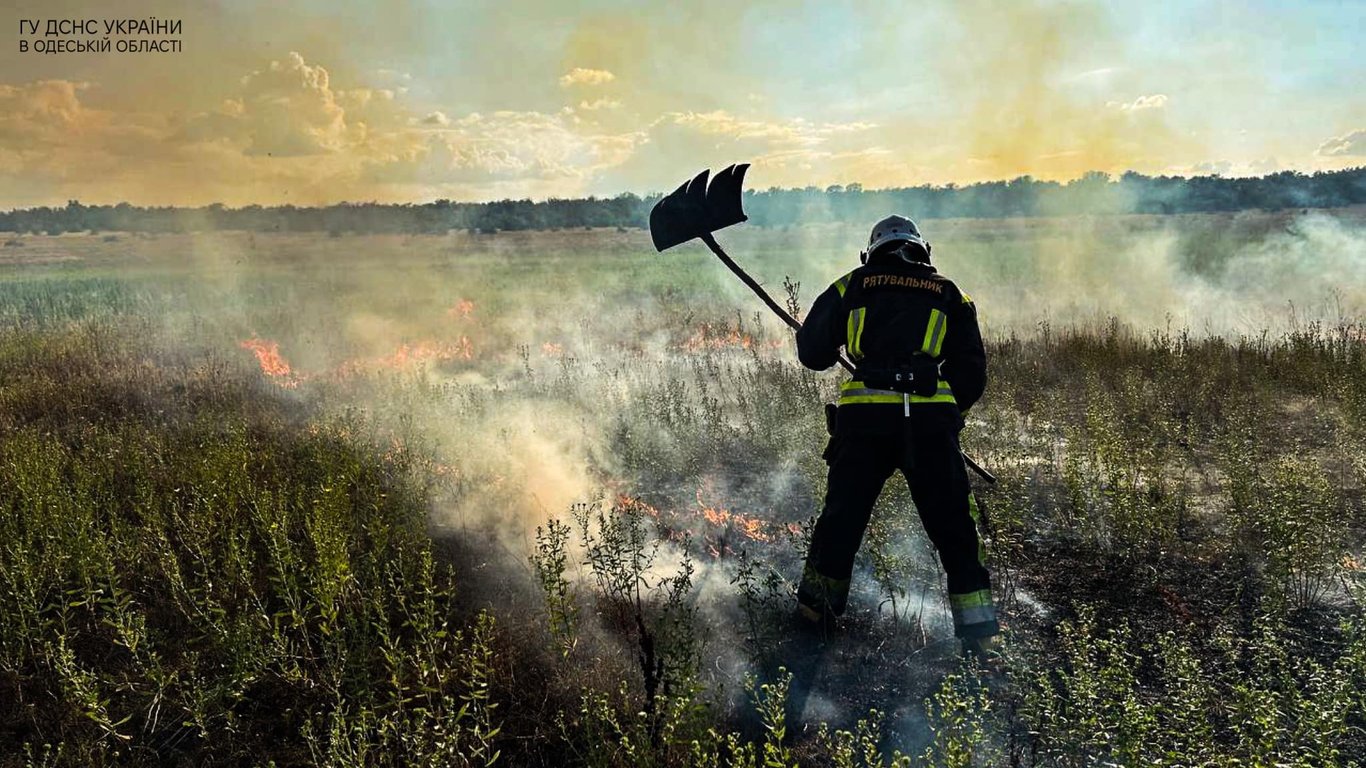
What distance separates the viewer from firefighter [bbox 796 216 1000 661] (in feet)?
12.9

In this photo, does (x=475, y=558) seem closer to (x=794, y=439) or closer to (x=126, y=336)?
(x=794, y=439)

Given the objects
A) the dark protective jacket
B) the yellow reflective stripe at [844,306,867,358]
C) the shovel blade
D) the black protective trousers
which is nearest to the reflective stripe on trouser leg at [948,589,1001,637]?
the black protective trousers

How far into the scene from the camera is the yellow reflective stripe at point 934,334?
402 centimetres

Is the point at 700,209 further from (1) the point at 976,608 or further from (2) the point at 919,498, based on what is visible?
(1) the point at 976,608

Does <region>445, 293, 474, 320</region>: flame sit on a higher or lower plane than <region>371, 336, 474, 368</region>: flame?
A: higher

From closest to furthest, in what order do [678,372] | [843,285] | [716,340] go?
[843,285] < [678,372] < [716,340]

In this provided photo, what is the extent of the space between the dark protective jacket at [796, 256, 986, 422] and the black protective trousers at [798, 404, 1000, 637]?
9 cm

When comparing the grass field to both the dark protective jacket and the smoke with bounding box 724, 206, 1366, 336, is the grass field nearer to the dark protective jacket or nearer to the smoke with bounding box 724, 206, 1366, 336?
the dark protective jacket

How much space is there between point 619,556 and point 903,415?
2026 millimetres

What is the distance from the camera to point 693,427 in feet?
26.8

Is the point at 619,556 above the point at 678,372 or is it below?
below

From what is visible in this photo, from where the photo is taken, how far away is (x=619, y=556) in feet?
16.1

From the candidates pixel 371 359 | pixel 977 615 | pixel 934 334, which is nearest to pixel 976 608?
pixel 977 615

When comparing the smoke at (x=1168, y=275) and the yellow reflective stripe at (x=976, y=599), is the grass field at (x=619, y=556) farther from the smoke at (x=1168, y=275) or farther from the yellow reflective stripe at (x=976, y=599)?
the smoke at (x=1168, y=275)
